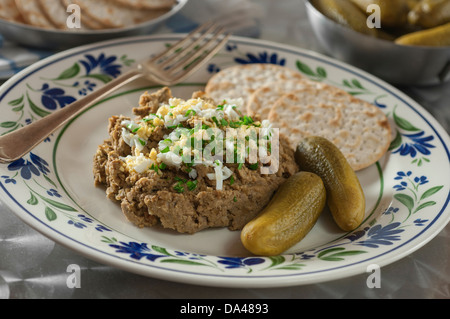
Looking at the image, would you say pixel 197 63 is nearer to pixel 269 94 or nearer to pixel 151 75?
pixel 151 75

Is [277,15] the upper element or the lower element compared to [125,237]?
upper

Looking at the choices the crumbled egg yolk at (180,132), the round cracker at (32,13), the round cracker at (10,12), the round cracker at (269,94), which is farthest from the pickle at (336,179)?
the round cracker at (10,12)

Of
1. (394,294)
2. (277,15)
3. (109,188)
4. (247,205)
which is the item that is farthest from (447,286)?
(277,15)

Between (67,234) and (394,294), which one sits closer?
(67,234)

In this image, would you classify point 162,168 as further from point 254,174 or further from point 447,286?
point 447,286

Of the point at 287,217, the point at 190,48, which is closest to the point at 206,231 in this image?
the point at 287,217

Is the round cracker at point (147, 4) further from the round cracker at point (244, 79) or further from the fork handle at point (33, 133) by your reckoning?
the fork handle at point (33, 133)

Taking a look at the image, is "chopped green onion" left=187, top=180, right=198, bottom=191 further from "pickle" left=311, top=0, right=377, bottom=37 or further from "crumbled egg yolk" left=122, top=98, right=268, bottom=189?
"pickle" left=311, top=0, right=377, bottom=37
